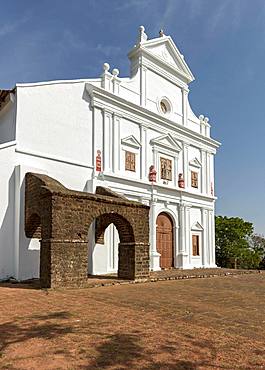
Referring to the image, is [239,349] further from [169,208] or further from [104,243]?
[169,208]

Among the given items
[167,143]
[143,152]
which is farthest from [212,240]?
[143,152]

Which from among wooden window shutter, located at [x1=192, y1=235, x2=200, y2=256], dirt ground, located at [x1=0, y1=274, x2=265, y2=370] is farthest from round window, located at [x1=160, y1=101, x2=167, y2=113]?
dirt ground, located at [x1=0, y1=274, x2=265, y2=370]

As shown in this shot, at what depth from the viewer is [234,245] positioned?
27.1m

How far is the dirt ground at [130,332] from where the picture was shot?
12.4 feet

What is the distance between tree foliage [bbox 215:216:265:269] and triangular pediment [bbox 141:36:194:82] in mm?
12753

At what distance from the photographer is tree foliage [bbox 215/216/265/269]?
1057 inches

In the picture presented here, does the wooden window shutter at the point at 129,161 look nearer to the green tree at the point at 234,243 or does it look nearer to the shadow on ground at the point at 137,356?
the shadow on ground at the point at 137,356

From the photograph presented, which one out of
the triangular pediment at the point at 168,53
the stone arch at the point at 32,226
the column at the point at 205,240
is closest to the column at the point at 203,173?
the column at the point at 205,240

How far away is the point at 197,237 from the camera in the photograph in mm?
19188

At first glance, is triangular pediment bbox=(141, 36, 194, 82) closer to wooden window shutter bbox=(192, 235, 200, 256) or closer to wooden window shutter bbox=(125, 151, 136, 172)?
wooden window shutter bbox=(125, 151, 136, 172)

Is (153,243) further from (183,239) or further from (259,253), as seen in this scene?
(259,253)

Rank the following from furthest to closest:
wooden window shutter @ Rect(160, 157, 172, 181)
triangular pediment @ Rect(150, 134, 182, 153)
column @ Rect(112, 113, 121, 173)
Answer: wooden window shutter @ Rect(160, 157, 172, 181) → triangular pediment @ Rect(150, 134, 182, 153) → column @ Rect(112, 113, 121, 173)

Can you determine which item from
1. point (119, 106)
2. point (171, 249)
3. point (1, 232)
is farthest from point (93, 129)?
point (171, 249)

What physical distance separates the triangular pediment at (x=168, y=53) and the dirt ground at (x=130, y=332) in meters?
12.9
